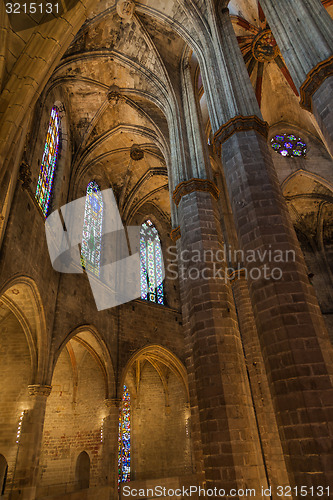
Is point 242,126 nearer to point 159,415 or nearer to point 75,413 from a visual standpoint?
point 75,413

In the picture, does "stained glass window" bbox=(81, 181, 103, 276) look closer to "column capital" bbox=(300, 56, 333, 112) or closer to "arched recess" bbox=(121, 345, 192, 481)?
"arched recess" bbox=(121, 345, 192, 481)

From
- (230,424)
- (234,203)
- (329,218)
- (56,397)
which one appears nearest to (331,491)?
(230,424)

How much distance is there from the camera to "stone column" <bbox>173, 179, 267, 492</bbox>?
5672mm

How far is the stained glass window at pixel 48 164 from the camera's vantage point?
35.7 feet

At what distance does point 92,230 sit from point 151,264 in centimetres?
373

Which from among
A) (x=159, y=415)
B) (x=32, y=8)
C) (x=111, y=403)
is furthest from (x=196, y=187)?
(x=159, y=415)

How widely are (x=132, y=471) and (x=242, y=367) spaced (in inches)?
420

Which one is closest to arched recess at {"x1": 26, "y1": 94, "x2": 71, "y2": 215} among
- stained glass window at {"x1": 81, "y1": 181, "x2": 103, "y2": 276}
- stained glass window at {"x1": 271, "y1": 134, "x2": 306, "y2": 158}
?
stained glass window at {"x1": 81, "y1": 181, "x2": 103, "y2": 276}

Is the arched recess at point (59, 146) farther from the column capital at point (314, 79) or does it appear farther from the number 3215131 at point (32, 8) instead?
the column capital at point (314, 79)

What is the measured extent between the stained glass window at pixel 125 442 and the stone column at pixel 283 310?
39.8ft

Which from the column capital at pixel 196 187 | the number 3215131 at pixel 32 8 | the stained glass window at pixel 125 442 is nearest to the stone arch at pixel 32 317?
the column capital at pixel 196 187

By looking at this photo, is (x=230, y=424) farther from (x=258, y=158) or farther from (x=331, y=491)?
(x=258, y=158)

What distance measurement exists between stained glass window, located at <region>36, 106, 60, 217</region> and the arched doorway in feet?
30.2

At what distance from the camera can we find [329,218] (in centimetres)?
1795
